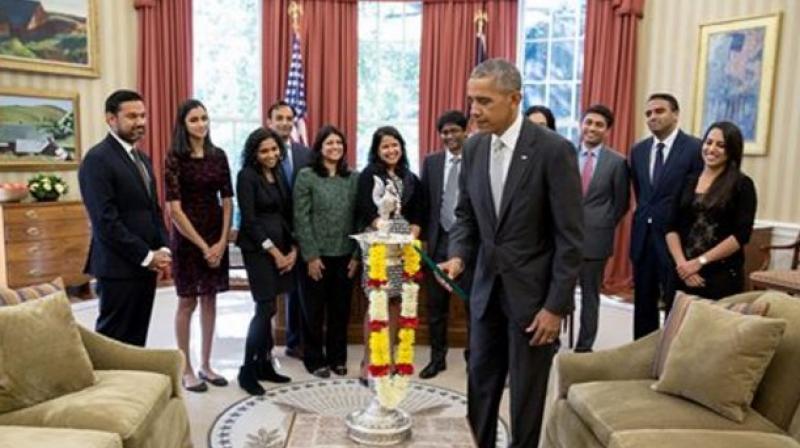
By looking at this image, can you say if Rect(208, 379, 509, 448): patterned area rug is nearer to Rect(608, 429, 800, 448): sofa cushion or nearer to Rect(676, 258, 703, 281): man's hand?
Rect(608, 429, 800, 448): sofa cushion

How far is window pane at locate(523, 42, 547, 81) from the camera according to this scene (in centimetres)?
684

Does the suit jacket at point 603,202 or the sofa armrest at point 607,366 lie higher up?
the suit jacket at point 603,202

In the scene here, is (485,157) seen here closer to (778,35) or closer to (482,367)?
(482,367)

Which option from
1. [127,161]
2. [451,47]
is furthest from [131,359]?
[451,47]

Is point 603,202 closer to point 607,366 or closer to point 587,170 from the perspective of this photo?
point 587,170

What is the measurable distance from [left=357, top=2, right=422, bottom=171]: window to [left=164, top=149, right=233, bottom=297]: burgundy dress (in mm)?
3689

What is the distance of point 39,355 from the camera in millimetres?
2250

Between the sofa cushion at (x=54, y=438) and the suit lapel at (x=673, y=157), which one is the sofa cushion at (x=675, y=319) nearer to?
the suit lapel at (x=673, y=157)

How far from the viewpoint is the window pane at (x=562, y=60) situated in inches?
265

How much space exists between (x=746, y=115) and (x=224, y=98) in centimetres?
492

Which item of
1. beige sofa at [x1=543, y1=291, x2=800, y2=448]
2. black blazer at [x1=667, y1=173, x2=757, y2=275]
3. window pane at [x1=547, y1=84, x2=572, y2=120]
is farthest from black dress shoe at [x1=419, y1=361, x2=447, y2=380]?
window pane at [x1=547, y1=84, x2=572, y2=120]

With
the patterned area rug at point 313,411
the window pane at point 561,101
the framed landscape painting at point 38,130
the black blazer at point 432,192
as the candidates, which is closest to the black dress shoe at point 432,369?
the patterned area rug at point 313,411

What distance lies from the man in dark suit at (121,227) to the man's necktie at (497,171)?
5.22 feet

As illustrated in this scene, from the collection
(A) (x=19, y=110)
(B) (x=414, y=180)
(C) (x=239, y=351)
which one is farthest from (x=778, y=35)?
(A) (x=19, y=110)
